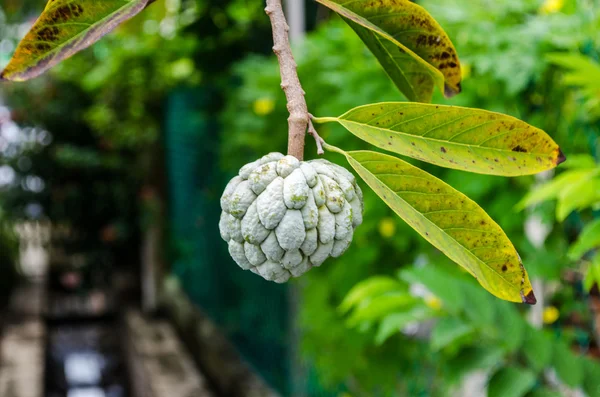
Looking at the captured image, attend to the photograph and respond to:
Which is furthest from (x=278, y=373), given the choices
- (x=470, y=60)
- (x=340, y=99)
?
(x=470, y=60)

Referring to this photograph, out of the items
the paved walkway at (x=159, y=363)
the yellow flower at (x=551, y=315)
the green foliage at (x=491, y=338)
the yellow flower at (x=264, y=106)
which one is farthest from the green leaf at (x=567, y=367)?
the paved walkway at (x=159, y=363)

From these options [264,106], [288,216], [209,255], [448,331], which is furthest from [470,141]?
[209,255]

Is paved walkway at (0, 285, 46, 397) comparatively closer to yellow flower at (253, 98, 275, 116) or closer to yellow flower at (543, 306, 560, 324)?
yellow flower at (253, 98, 275, 116)

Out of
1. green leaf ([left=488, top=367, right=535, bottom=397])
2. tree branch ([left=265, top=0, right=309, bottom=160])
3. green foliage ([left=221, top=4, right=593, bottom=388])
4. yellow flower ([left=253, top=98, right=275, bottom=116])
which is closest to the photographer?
tree branch ([left=265, top=0, right=309, bottom=160])

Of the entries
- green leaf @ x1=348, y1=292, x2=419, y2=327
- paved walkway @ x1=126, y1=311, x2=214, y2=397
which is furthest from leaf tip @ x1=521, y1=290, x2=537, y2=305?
paved walkway @ x1=126, y1=311, x2=214, y2=397

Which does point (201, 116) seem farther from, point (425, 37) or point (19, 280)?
point (425, 37)

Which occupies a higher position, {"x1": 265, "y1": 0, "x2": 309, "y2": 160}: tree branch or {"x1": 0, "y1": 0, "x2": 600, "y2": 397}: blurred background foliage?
{"x1": 265, "y1": 0, "x2": 309, "y2": 160}: tree branch
